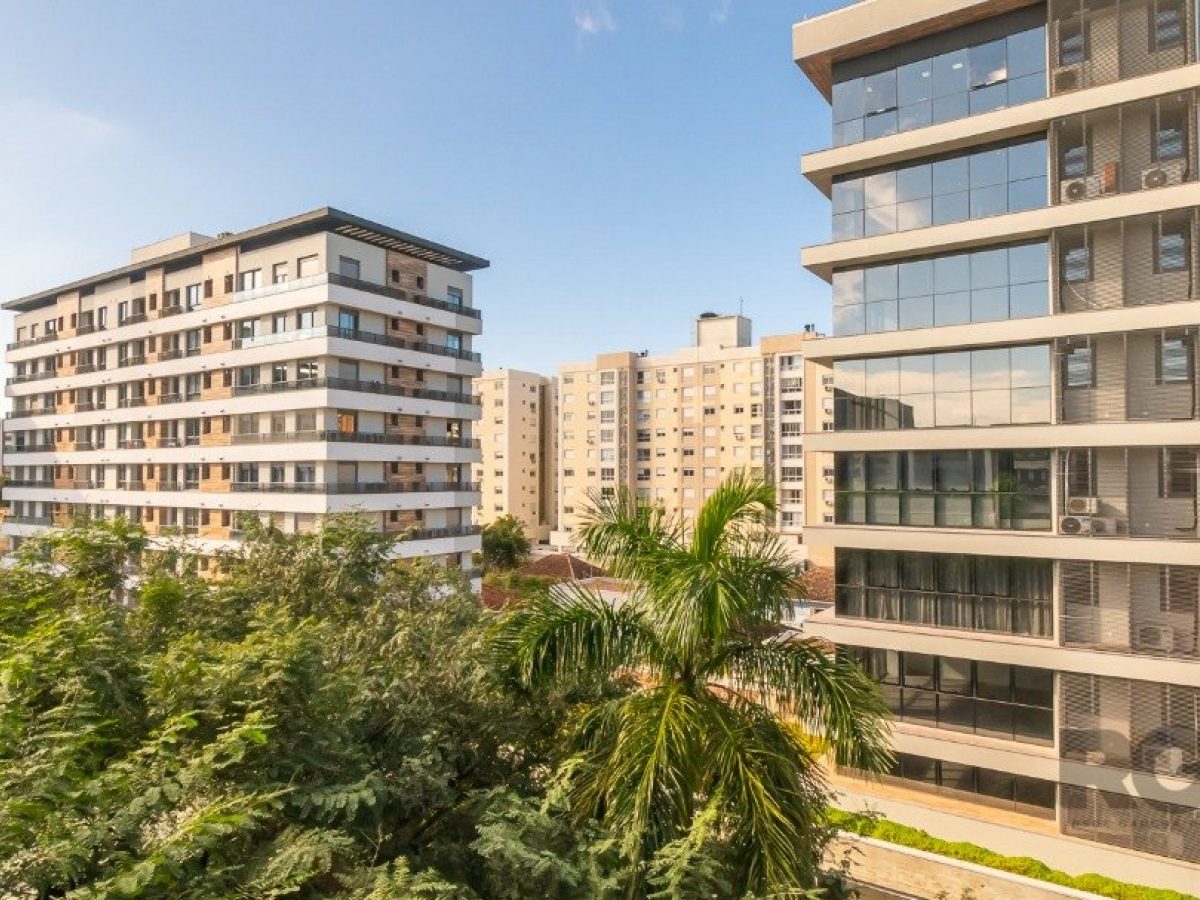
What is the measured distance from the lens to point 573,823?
6.51 metres

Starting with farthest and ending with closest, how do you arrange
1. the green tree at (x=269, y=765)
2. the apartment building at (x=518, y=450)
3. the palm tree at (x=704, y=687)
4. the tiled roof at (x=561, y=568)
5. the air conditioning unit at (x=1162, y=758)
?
the apartment building at (x=518, y=450), the tiled roof at (x=561, y=568), the air conditioning unit at (x=1162, y=758), the palm tree at (x=704, y=687), the green tree at (x=269, y=765)

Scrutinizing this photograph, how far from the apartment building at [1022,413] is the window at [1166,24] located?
5cm

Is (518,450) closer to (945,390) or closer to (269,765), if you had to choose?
(945,390)

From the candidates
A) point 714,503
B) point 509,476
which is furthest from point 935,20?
point 509,476

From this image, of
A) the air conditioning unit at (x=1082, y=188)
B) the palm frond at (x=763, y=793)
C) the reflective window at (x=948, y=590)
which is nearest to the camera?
the palm frond at (x=763, y=793)

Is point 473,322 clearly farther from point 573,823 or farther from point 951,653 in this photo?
point 573,823

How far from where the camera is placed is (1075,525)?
15977 mm

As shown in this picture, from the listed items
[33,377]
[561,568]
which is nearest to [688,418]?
[561,568]

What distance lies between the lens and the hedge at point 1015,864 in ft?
46.8

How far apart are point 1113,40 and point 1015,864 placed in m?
18.1

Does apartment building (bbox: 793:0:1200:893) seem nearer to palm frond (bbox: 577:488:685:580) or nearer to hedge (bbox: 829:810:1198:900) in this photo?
hedge (bbox: 829:810:1198:900)

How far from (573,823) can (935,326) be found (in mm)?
15650

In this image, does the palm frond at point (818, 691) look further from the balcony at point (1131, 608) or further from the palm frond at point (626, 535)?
the balcony at point (1131, 608)

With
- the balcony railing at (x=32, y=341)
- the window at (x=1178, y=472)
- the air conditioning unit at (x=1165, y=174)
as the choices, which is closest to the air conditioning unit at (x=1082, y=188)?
the air conditioning unit at (x=1165, y=174)
